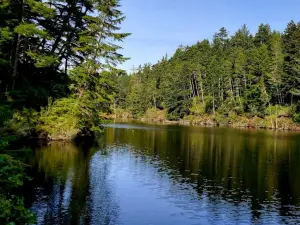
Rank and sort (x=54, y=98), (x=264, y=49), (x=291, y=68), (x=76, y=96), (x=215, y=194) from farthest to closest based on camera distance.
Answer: (x=264, y=49) → (x=291, y=68) → (x=76, y=96) → (x=54, y=98) → (x=215, y=194)

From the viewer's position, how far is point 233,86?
309ft

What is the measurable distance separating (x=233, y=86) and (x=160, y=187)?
76.8 metres

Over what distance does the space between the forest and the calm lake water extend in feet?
161

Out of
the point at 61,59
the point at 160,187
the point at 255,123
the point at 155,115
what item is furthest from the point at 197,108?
the point at 160,187

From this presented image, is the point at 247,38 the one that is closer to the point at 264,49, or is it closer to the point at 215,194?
the point at 264,49

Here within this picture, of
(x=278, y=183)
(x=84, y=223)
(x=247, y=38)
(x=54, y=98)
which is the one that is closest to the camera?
(x=84, y=223)

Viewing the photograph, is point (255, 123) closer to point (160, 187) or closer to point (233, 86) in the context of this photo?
point (233, 86)

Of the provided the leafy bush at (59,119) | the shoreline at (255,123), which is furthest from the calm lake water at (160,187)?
the shoreline at (255,123)

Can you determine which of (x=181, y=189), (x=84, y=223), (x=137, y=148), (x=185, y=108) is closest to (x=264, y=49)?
(x=185, y=108)

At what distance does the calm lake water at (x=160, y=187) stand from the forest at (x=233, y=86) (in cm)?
4919

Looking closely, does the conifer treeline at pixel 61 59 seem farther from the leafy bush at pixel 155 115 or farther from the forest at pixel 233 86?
the leafy bush at pixel 155 115

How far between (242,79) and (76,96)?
61.8 m

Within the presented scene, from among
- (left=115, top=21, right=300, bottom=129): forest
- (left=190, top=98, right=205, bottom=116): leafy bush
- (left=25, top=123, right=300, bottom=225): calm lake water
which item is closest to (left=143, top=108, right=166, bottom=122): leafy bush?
(left=115, top=21, right=300, bottom=129): forest

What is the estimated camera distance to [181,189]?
2073 cm
